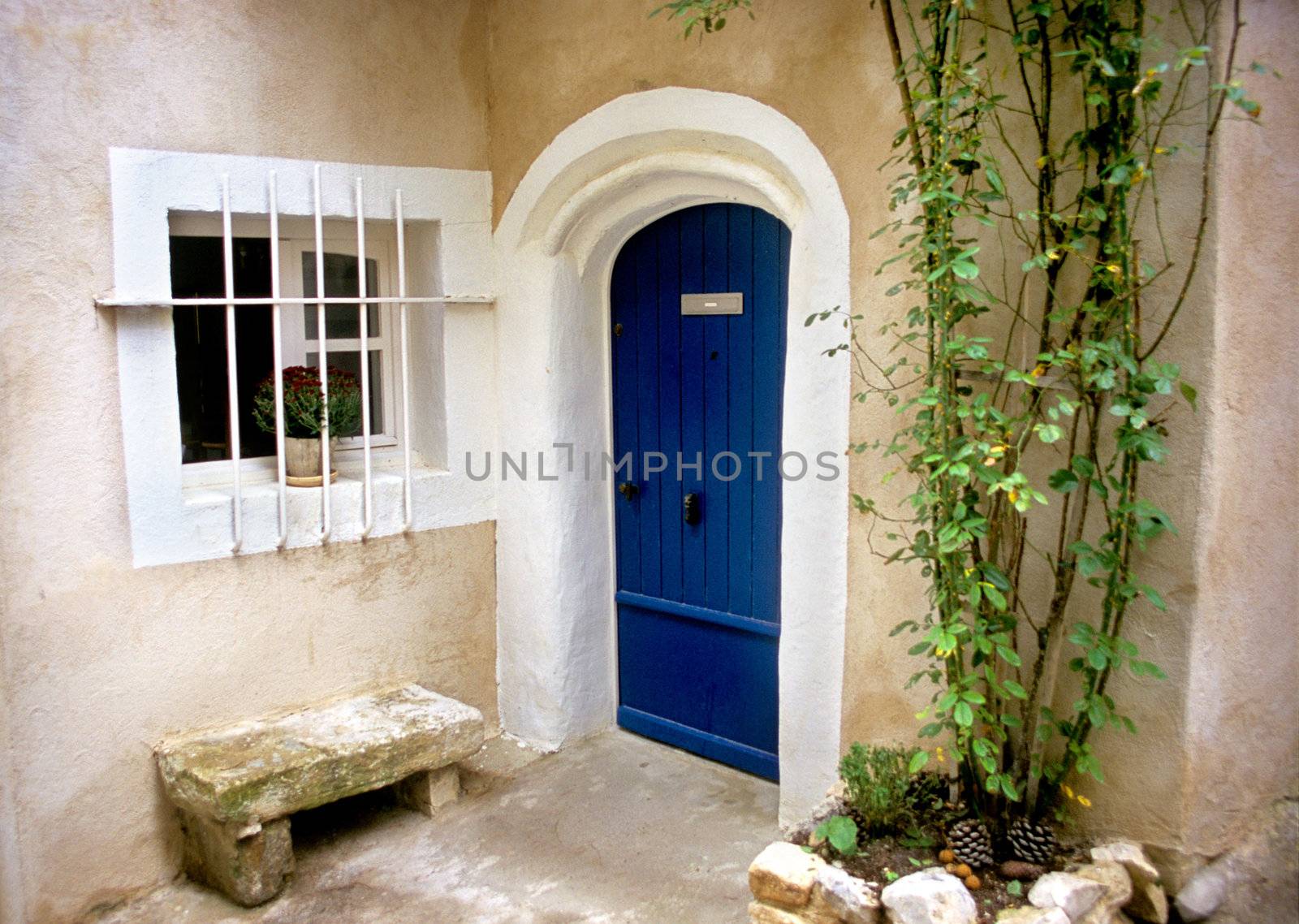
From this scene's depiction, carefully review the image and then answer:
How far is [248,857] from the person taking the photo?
3959 millimetres

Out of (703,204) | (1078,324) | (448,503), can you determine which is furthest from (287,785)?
(1078,324)

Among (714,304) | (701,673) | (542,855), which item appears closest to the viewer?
(542,855)

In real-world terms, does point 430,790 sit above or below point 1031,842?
below

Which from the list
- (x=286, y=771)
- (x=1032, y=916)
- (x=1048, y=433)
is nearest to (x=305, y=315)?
(x=286, y=771)

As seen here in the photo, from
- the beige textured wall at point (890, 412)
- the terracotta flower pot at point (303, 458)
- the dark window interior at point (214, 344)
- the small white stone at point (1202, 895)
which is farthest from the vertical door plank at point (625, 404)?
the small white stone at point (1202, 895)

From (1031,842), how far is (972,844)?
17cm

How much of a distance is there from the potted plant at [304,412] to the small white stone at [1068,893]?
2987mm

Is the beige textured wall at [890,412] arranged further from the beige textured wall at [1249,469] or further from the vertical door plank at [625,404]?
the vertical door plank at [625,404]

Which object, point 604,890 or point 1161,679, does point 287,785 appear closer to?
point 604,890

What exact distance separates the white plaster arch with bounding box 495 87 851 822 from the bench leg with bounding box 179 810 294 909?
4.45 ft

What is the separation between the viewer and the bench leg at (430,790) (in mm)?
4559

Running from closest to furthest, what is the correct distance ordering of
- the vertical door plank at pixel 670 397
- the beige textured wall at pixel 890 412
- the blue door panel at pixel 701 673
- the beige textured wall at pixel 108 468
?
1. the beige textured wall at pixel 890 412
2. the beige textured wall at pixel 108 468
3. the blue door panel at pixel 701 673
4. the vertical door plank at pixel 670 397

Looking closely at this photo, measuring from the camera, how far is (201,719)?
431 centimetres

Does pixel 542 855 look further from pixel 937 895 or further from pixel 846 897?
pixel 937 895
